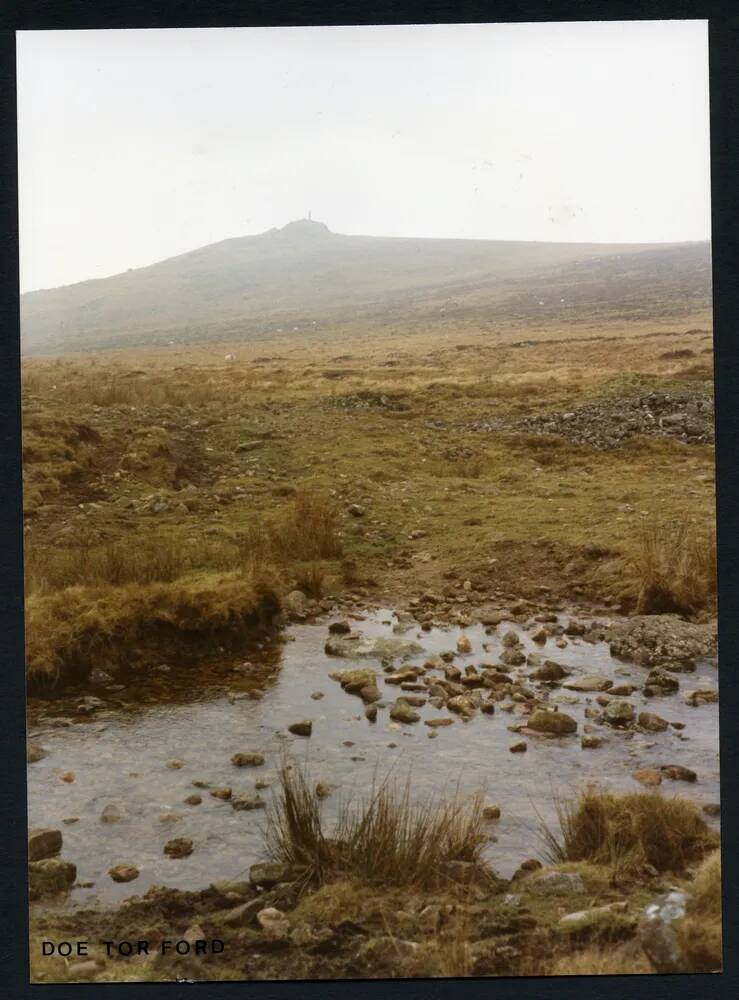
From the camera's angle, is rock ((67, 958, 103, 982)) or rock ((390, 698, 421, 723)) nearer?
rock ((67, 958, 103, 982))

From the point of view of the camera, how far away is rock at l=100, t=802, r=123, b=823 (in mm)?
3910

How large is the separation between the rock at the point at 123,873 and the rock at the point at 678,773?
227 cm

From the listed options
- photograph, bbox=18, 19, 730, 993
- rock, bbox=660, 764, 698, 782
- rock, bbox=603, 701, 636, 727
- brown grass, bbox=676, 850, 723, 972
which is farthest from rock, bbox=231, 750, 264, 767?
brown grass, bbox=676, 850, 723, 972

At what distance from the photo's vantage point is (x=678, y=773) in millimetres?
3961

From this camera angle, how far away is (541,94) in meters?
4.22

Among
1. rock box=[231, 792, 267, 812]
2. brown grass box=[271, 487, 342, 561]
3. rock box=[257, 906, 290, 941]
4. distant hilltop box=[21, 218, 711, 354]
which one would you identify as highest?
distant hilltop box=[21, 218, 711, 354]

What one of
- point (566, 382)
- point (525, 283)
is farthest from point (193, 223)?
point (566, 382)

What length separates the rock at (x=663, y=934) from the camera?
12.3 feet

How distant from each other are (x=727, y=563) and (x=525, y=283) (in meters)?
1.60

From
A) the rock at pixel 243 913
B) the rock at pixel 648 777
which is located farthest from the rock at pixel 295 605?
the rock at pixel 648 777

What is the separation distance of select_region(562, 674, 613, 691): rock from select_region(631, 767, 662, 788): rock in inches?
14.7

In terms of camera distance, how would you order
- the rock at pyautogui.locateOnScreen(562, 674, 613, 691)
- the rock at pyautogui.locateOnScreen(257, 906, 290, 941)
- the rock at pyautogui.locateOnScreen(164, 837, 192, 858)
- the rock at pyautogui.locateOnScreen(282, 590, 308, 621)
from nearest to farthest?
the rock at pyautogui.locateOnScreen(257, 906, 290, 941) < the rock at pyautogui.locateOnScreen(164, 837, 192, 858) < the rock at pyautogui.locateOnScreen(562, 674, 613, 691) < the rock at pyautogui.locateOnScreen(282, 590, 308, 621)

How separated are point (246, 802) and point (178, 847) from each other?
0.33 meters

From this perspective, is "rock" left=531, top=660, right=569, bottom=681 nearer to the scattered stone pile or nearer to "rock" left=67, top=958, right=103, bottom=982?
the scattered stone pile
